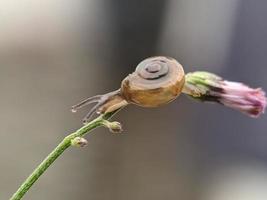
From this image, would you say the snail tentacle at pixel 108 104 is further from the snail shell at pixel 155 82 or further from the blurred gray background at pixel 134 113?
the blurred gray background at pixel 134 113

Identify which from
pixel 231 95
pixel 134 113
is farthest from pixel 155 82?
pixel 134 113

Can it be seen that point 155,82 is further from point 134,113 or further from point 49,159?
point 134,113

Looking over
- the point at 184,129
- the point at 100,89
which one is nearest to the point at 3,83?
the point at 100,89

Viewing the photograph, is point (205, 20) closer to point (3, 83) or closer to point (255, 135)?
point (255, 135)

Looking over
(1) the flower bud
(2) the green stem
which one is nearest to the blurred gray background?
(1) the flower bud

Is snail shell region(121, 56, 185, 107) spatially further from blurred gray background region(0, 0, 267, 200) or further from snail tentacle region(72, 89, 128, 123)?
blurred gray background region(0, 0, 267, 200)

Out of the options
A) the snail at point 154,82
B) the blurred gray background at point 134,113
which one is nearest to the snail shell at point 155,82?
the snail at point 154,82
